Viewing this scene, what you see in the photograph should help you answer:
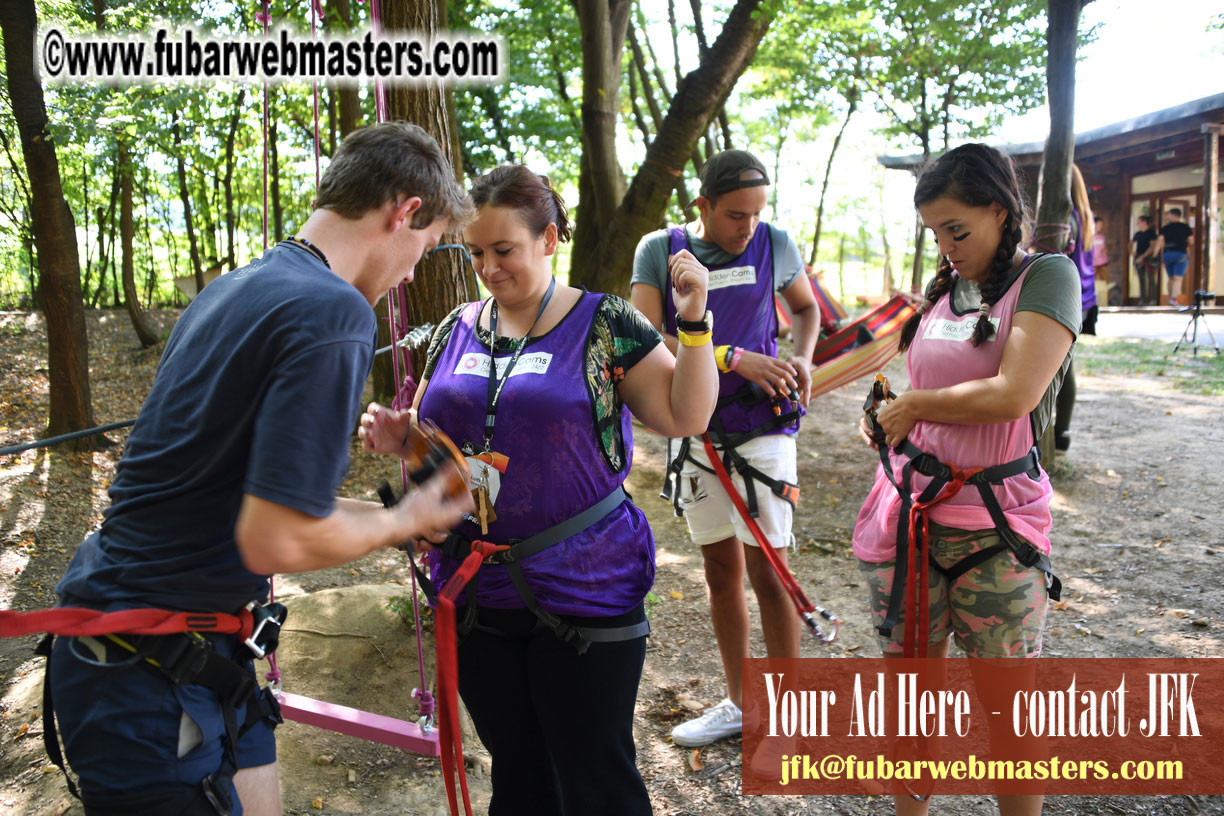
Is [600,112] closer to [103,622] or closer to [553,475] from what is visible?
[553,475]

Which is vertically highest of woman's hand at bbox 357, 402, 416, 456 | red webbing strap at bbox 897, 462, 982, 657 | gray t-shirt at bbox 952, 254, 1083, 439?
gray t-shirt at bbox 952, 254, 1083, 439

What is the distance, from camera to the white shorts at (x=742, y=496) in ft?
9.79

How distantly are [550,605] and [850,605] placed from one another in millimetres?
3059

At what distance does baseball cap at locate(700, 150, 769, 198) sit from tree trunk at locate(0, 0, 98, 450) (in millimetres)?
6429

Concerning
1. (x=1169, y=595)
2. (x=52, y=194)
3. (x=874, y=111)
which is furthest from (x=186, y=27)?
(x=874, y=111)

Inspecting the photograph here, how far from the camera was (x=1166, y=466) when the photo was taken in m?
6.46

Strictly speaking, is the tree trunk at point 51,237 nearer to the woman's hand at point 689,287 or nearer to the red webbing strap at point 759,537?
the red webbing strap at point 759,537

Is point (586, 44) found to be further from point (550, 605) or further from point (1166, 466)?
point (550, 605)

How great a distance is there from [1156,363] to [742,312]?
1000cm

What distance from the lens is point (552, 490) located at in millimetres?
1936

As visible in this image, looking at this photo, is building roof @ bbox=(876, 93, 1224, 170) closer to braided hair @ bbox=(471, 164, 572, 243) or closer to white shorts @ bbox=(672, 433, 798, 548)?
white shorts @ bbox=(672, 433, 798, 548)

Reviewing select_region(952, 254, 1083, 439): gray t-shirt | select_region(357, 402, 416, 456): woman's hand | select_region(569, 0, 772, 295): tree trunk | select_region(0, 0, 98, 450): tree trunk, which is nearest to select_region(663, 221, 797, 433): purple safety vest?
select_region(952, 254, 1083, 439): gray t-shirt

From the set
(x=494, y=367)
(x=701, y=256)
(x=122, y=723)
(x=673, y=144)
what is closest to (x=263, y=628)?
(x=122, y=723)

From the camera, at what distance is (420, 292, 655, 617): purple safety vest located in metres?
1.92
